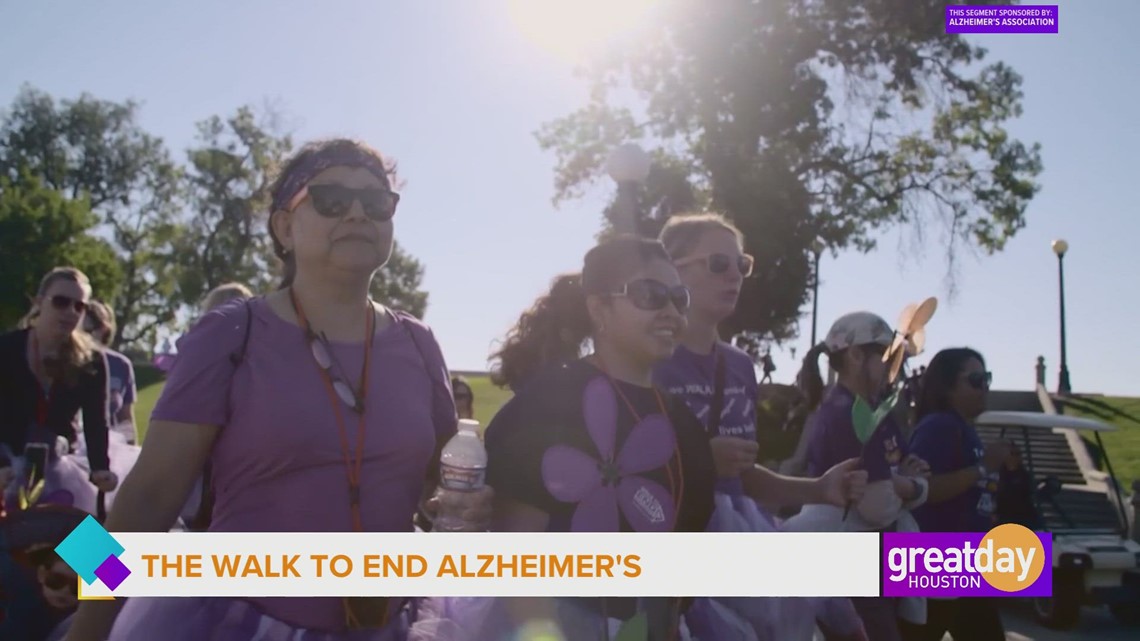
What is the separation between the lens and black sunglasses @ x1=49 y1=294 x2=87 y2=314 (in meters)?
5.26

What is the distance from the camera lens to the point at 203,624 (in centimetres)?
234

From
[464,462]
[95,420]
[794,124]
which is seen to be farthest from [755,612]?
[794,124]

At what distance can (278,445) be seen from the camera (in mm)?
2344

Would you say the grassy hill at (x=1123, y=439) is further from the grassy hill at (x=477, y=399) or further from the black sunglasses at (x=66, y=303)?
the black sunglasses at (x=66, y=303)

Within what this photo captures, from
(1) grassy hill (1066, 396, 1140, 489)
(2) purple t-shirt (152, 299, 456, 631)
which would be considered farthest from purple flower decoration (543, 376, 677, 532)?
(1) grassy hill (1066, 396, 1140, 489)

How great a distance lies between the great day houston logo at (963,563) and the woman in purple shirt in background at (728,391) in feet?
2.37

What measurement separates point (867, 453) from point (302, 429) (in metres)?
2.77

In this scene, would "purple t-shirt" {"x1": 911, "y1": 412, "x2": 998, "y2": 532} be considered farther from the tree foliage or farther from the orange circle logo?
the tree foliage

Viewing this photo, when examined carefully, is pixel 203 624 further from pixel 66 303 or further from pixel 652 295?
pixel 66 303

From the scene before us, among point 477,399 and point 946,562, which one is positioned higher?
point 946,562

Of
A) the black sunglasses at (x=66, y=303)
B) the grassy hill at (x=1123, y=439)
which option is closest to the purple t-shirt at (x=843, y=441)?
the black sunglasses at (x=66, y=303)

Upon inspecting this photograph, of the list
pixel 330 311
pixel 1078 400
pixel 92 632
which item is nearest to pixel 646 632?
pixel 330 311

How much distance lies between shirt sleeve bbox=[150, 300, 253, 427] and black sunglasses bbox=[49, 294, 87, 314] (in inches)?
130

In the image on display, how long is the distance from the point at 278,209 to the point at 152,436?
0.67 m
